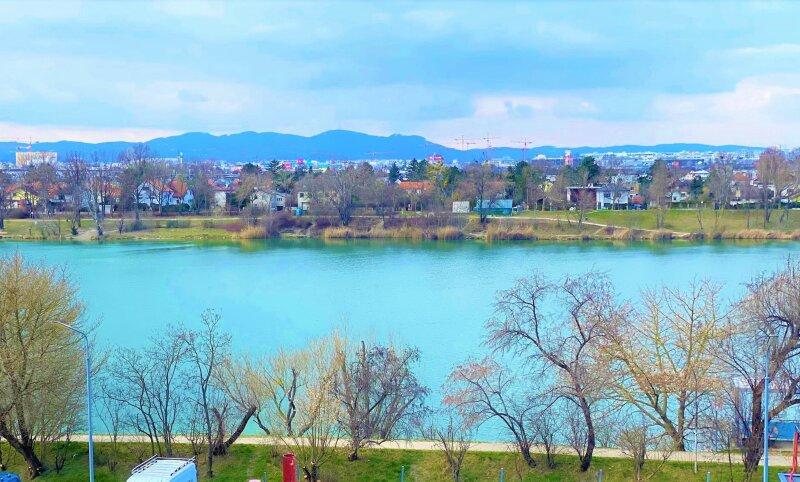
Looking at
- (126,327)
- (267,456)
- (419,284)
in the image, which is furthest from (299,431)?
(419,284)

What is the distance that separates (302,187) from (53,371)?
42.2 m

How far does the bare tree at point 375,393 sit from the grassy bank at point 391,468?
44 centimetres

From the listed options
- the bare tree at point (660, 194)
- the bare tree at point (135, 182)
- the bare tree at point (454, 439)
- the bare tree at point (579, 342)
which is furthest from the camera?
the bare tree at point (135, 182)

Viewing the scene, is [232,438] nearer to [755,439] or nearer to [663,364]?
[663,364]

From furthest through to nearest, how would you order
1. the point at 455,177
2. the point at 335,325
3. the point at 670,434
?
the point at 455,177
the point at 335,325
the point at 670,434

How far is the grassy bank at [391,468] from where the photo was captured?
1080 centimetres

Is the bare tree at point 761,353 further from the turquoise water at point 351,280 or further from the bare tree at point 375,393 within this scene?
the turquoise water at point 351,280

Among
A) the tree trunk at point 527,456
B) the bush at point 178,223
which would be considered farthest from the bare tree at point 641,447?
the bush at point 178,223

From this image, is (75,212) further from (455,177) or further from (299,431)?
(299,431)

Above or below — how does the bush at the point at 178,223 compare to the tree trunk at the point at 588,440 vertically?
above

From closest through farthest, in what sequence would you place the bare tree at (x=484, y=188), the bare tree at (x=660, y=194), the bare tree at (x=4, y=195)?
the bare tree at (x=660, y=194) < the bare tree at (x=484, y=188) < the bare tree at (x=4, y=195)

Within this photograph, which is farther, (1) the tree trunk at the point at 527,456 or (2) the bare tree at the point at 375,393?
(2) the bare tree at the point at 375,393

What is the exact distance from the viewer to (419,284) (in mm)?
27844

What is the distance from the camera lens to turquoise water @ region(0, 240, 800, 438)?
786 inches
